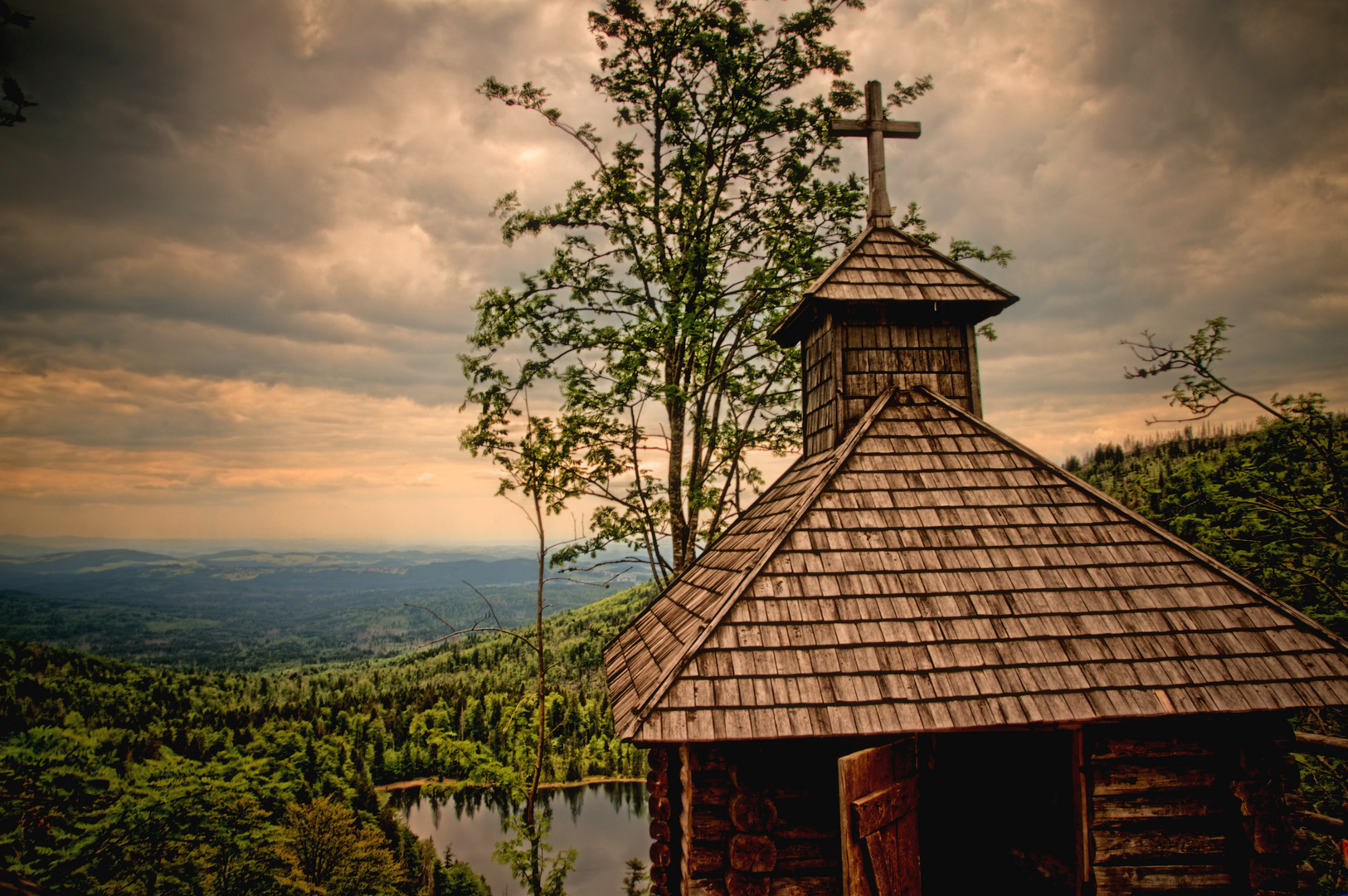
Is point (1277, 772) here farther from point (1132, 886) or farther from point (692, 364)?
point (692, 364)

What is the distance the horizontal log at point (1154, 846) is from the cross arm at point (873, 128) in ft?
24.1

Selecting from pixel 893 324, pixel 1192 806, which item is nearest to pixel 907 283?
pixel 893 324

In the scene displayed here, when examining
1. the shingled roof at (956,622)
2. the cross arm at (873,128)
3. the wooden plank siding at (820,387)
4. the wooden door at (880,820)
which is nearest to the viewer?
the wooden door at (880,820)

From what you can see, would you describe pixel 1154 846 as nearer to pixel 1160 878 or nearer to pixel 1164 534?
pixel 1160 878

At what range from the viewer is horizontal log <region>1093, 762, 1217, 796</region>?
4.60 metres

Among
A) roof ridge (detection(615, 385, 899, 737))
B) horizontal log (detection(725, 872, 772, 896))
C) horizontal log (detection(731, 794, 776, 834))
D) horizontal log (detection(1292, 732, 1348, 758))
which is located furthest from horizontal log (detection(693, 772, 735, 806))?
horizontal log (detection(1292, 732, 1348, 758))

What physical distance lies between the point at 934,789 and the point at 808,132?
1176cm

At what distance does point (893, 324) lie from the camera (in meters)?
6.55

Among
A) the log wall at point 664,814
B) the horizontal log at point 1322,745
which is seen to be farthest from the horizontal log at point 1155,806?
the log wall at point 664,814

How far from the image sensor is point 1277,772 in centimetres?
460

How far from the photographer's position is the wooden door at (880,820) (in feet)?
12.6

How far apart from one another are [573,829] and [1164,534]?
2252 inches

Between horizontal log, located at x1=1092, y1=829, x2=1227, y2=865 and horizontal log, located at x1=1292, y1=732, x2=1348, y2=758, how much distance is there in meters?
2.50

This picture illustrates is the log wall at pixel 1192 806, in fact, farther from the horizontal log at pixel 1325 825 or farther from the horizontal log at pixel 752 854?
the horizontal log at pixel 752 854
